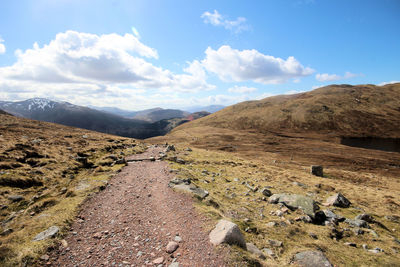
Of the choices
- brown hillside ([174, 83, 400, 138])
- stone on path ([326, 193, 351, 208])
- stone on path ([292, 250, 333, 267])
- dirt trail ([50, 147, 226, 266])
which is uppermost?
brown hillside ([174, 83, 400, 138])

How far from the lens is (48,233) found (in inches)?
321

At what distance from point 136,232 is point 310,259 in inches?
340

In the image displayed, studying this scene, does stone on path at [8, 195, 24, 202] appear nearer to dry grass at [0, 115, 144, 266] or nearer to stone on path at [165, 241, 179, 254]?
dry grass at [0, 115, 144, 266]

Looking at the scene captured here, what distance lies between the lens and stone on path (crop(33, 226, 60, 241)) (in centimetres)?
784

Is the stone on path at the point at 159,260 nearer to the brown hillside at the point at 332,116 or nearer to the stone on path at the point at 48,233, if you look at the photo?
the stone on path at the point at 48,233

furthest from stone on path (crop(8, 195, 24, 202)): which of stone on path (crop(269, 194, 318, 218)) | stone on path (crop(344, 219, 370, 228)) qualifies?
stone on path (crop(344, 219, 370, 228))

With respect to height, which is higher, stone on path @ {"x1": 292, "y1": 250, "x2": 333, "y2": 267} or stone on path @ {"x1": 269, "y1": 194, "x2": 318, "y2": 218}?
stone on path @ {"x1": 292, "y1": 250, "x2": 333, "y2": 267}

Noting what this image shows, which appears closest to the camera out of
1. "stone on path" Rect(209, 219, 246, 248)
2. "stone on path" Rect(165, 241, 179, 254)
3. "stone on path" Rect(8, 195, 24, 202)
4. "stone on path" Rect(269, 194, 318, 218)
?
"stone on path" Rect(165, 241, 179, 254)

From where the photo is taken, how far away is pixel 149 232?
858 centimetres

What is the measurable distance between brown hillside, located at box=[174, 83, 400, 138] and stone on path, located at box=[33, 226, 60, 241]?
130m

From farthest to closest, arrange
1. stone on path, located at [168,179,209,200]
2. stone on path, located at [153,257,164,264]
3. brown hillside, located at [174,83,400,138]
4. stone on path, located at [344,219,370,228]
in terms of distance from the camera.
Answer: brown hillside, located at [174,83,400,138] < stone on path, located at [344,219,370,228] < stone on path, located at [168,179,209,200] < stone on path, located at [153,257,164,264]

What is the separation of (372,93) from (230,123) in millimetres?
150214

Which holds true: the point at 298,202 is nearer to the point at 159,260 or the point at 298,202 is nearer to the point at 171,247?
the point at 171,247

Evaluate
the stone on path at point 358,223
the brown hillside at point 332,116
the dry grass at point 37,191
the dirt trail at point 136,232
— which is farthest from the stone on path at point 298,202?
the brown hillside at point 332,116
